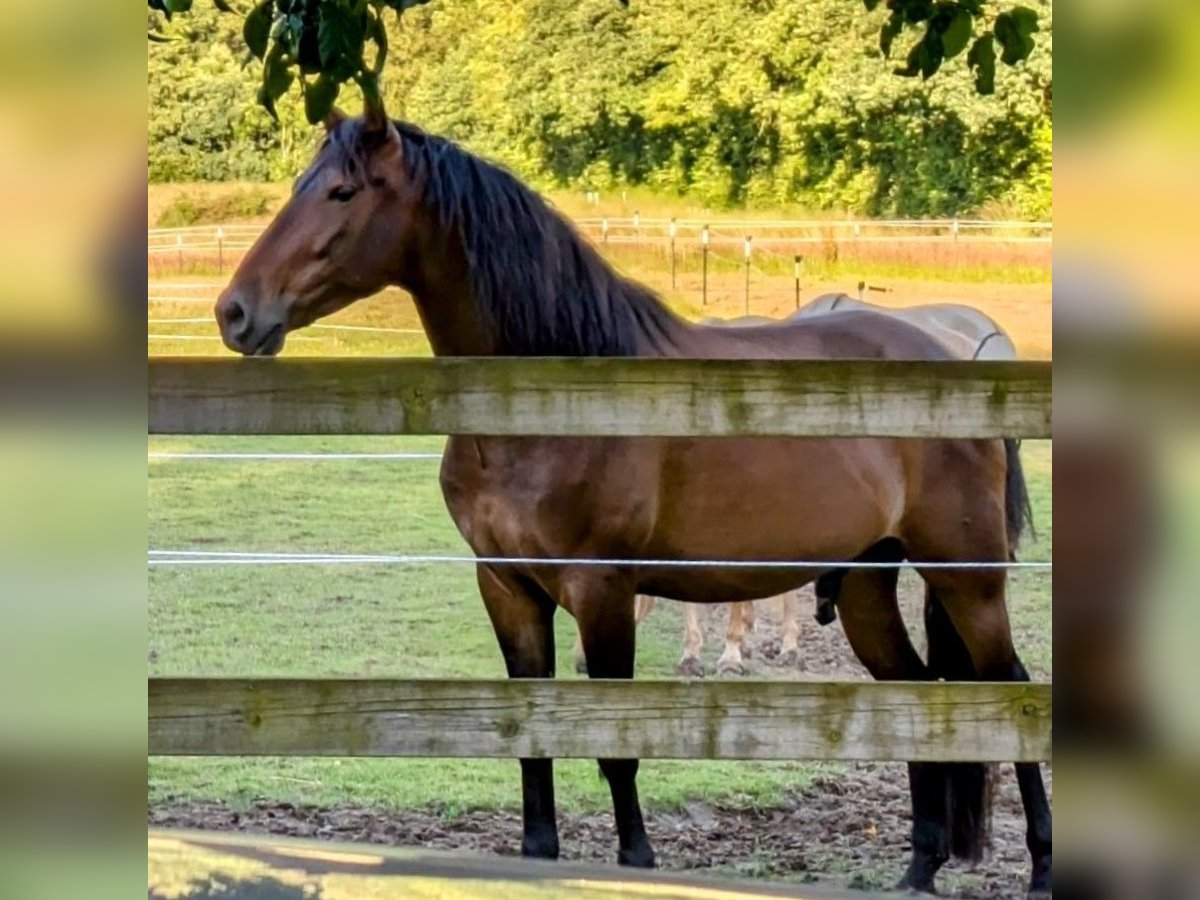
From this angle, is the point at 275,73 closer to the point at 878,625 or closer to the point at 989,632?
the point at 989,632

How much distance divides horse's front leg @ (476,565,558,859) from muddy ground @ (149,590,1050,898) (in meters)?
0.30

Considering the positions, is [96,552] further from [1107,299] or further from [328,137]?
[328,137]

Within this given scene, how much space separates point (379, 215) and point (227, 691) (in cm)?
175

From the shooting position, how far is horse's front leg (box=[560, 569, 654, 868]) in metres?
3.22

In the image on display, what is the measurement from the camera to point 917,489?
3.42 meters

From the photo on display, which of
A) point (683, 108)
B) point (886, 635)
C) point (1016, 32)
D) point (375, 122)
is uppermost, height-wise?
point (683, 108)

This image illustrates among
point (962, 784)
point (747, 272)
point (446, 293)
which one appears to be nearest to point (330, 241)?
point (446, 293)

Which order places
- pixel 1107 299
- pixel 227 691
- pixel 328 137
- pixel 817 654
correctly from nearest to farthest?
pixel 1107 299 < pixel 227 691 < pixel 328 137 < pixel 817 654

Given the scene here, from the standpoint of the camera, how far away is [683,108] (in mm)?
15039

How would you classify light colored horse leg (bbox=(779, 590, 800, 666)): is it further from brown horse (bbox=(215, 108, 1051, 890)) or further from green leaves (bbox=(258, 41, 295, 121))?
green leaves (bbox=(258, 41, 295, 121))

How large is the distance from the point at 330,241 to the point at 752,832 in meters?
1.90

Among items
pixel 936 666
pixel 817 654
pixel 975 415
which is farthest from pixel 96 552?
pixel 817 654

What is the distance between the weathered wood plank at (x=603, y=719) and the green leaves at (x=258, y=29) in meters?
0.74

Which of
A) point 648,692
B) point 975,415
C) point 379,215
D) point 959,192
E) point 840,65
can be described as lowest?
point 648,692
